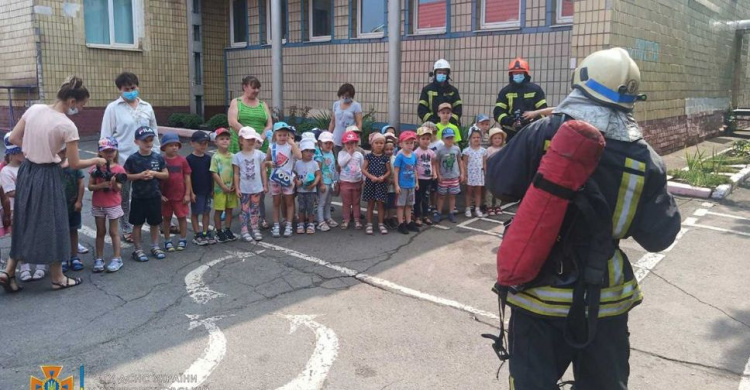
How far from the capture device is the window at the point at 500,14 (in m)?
10.1

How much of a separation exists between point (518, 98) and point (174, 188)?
4220mm

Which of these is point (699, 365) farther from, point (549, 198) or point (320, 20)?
point (320, 20)

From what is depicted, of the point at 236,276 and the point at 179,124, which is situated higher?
the point at 179,124

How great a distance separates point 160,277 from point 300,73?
9.06 metres

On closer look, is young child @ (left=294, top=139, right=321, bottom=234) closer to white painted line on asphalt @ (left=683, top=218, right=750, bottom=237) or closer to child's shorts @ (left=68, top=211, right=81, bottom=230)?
child's shorts @ (left=68, top=211, right=81, bottom=230)

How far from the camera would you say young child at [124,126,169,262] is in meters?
6.05

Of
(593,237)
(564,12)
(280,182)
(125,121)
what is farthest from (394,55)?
(593,237)

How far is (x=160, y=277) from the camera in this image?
5.60 metres

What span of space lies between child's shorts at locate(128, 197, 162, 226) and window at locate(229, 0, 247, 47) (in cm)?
1007

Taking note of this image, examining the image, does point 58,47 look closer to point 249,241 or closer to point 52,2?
point 52,2

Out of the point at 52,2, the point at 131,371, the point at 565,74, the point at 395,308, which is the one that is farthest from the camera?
the point at 52,2

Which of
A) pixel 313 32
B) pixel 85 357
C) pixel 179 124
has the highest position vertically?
pixel 313 32

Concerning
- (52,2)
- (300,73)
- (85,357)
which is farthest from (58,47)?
(85,357)

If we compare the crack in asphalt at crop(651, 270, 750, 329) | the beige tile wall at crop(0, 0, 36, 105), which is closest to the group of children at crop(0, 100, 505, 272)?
the crack in asphalt at crop(651, 270, 750, 329)
